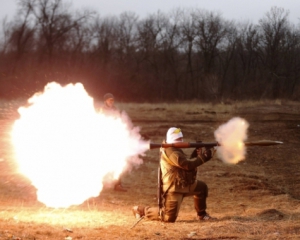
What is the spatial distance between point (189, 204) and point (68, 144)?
3.02m

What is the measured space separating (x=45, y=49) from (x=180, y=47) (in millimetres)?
16214

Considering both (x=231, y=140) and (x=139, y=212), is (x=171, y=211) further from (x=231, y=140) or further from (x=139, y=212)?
(x=231, y=140)

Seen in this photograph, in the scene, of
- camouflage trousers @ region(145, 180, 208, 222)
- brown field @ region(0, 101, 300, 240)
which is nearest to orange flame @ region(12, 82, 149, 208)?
brown field @ region(0, 101, 300, 240)

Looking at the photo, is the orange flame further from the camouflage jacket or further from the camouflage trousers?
the camouflage trousers

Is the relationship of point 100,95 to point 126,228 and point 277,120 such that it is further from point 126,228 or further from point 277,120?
point 126,228

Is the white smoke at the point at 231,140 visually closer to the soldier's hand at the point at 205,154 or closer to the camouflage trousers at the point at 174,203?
the soldier's hand at the point at 205,154

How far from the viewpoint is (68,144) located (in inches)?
395

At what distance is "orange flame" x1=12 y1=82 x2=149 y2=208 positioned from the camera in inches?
390

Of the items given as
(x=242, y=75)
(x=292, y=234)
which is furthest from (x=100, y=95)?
(x=292, y=234)

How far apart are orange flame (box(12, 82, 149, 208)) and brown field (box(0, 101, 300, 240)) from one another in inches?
17.6

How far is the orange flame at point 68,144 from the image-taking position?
990 cm

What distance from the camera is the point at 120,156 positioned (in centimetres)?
1013

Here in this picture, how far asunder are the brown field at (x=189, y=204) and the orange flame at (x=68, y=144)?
45 cm

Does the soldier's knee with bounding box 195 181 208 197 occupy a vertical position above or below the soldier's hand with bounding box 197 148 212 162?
below
